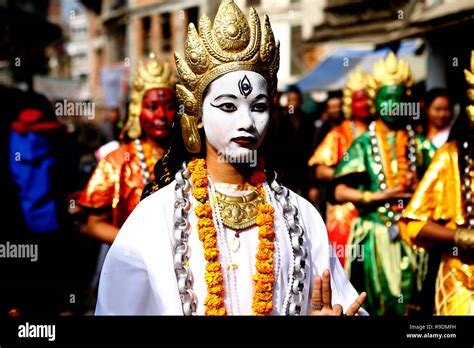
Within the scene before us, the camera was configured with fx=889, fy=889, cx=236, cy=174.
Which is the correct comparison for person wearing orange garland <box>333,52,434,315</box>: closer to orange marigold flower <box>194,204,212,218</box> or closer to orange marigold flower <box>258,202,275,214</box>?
orange marigold flower <box>258,202,275,214</box>

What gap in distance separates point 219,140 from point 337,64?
1216cm

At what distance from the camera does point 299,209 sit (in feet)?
13.0

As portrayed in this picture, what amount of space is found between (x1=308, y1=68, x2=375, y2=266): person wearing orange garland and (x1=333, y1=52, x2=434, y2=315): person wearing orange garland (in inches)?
9.6

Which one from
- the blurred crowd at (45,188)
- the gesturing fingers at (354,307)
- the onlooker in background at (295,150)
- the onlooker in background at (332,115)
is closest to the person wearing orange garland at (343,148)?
the blurred crowd at (45,188)

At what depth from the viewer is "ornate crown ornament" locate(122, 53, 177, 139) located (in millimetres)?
6539

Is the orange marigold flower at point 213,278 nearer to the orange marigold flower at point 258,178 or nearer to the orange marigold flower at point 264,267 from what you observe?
the orange marigold flower at point 264,267

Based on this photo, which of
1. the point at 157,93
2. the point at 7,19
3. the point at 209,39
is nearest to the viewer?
the point at 209,39

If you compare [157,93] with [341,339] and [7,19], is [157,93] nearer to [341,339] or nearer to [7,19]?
[341,339]

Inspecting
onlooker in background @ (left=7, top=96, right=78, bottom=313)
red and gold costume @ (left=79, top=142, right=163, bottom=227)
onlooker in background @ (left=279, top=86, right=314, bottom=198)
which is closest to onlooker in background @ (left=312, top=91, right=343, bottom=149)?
onlooker in background @ (left=279, top=86, right=314, bottom=198)

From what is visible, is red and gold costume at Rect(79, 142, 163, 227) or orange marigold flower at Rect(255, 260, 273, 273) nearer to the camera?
orange marigold flower at Rect(255, 260, 273, 273)

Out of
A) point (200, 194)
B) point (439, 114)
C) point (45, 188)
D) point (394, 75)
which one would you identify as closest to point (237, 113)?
point (200, 194)

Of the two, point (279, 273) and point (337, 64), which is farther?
point (337, 64)

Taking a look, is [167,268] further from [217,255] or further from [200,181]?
[200,181]

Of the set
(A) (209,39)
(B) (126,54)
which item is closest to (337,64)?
(A) (209,39)
